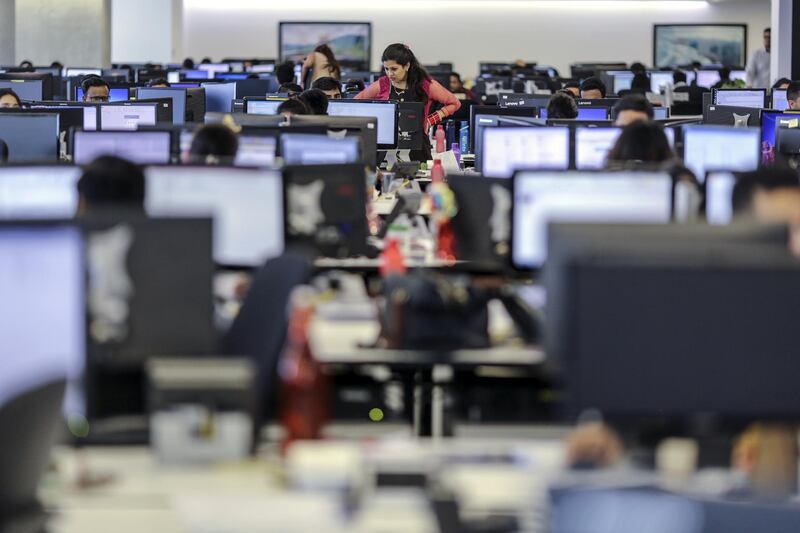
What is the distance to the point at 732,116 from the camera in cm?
964

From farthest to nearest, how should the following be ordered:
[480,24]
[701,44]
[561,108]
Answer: [480,24] → [701,44] → [561,108]

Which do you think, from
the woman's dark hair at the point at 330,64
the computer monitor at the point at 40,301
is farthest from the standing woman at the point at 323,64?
the computer monitor at the point at 40,301

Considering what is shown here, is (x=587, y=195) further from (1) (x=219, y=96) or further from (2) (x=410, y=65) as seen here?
(1) (x=219, y=96)

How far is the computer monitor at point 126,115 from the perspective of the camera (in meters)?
9.32

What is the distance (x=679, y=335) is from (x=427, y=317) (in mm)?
1463

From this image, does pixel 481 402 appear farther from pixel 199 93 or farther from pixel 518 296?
pixel 199 93

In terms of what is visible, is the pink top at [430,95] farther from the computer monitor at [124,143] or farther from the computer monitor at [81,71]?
the computer monitor at [81,71]

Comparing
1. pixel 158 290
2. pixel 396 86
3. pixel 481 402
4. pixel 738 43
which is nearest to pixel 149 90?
pixel 396 86

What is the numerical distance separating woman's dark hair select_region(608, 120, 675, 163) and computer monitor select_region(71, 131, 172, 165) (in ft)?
6.11

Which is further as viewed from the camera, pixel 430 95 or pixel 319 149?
pixel 430 95

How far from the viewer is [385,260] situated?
15.8ft

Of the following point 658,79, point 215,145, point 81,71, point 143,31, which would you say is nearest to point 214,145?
point 215,145

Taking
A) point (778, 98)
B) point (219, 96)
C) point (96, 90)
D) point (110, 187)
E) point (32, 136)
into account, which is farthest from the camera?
point (778, 98)

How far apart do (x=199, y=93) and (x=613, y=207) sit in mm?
8025
